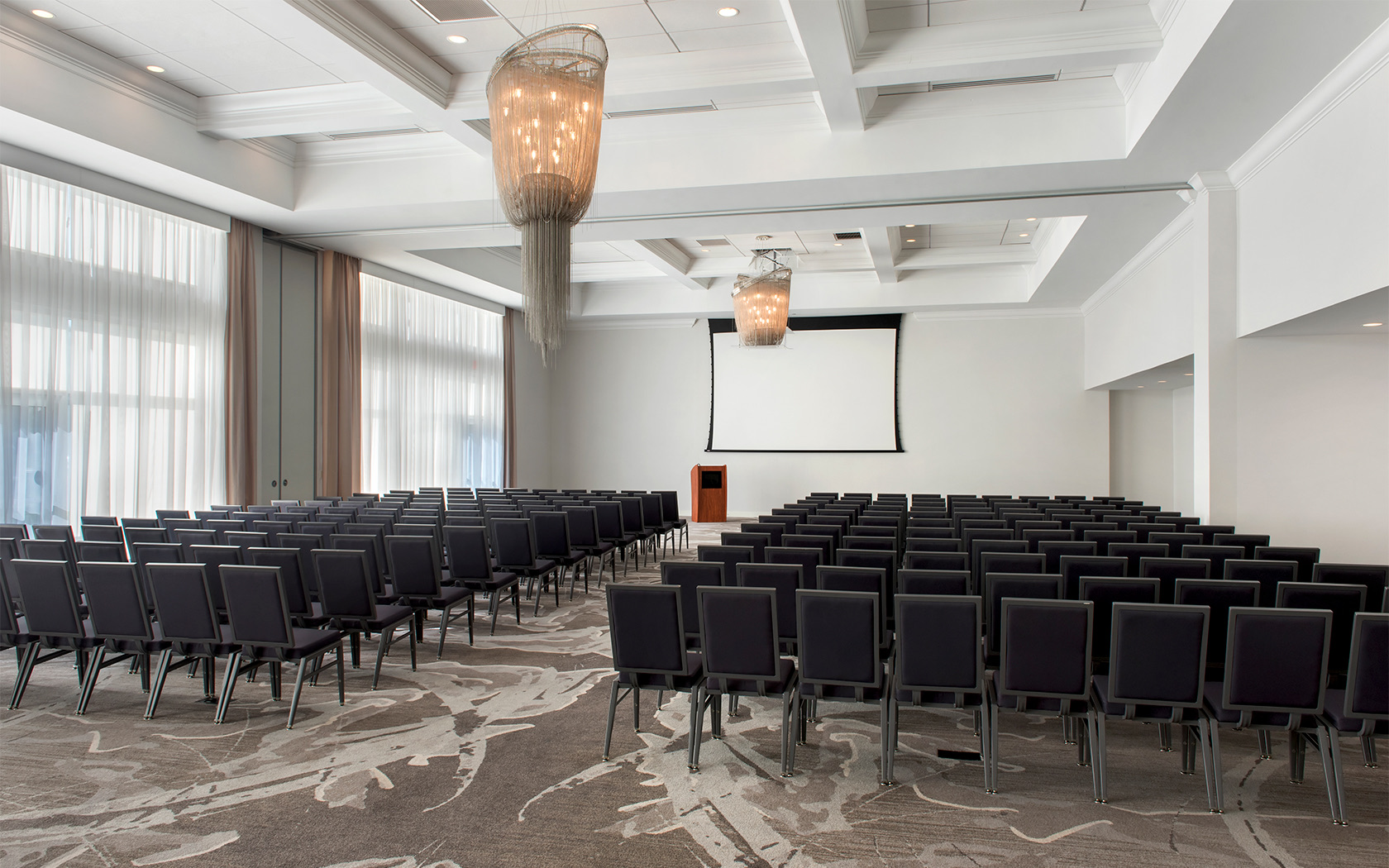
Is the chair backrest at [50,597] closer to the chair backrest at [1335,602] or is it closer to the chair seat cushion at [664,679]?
the chair seat cushion at [664,679]

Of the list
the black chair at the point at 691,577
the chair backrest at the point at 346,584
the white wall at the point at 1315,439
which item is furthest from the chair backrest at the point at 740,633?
the white wall at the point at 1315,439

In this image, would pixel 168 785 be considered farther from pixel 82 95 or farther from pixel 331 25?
pixel 82 95

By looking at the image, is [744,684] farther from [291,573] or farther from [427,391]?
[427,391]

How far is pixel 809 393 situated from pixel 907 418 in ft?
6.93

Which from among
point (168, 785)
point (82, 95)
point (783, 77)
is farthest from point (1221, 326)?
point (82, 95)

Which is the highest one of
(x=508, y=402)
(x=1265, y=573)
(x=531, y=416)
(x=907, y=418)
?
(x=508, y=402)

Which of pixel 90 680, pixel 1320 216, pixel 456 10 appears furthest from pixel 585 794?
pixel 1320 216

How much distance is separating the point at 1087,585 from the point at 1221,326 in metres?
5.19

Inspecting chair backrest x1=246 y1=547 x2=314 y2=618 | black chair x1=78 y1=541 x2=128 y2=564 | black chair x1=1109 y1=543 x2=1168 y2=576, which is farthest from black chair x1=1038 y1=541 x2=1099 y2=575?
black chair x1=78 y1=541 x2=128 y2=564

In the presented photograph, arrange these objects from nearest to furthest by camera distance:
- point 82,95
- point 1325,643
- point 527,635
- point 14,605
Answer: point 1325,643, point 14,605, point 527,635, point 82,95

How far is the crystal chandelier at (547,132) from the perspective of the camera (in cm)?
455

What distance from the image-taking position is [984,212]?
364 inches

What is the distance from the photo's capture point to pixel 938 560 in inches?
201

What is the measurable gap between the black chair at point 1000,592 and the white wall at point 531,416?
13.6 metres
